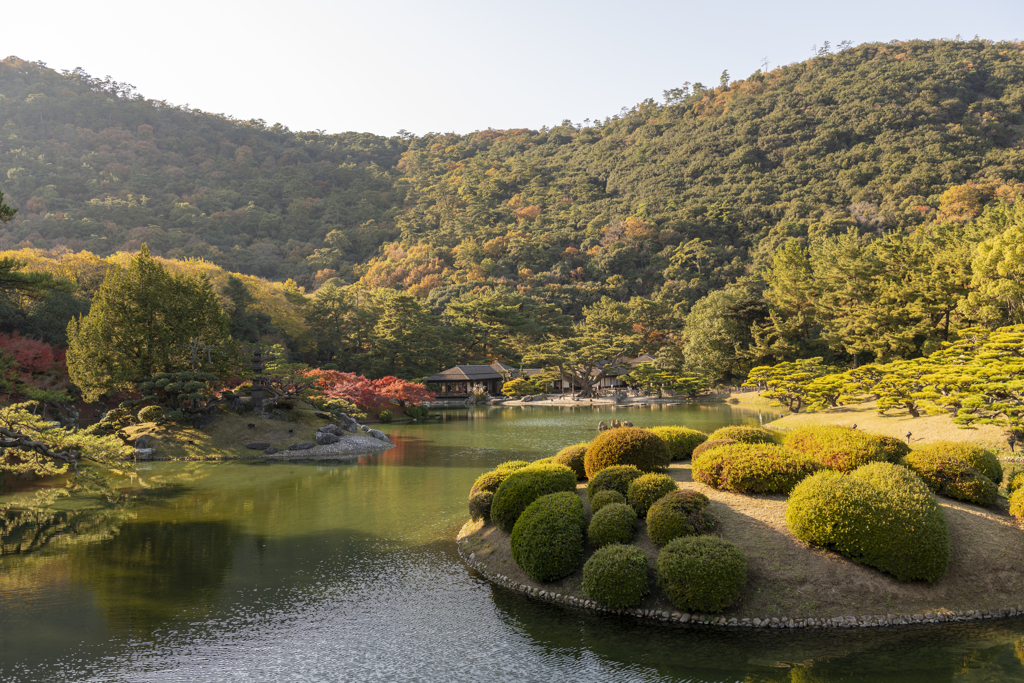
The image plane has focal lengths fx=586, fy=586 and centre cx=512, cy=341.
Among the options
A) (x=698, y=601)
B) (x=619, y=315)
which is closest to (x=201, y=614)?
(x=698, y=601)

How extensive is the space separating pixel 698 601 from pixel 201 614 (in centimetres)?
675

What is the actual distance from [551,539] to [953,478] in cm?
683

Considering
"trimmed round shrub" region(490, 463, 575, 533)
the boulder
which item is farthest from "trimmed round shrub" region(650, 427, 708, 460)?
the boulder

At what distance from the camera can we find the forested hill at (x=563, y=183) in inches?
2879

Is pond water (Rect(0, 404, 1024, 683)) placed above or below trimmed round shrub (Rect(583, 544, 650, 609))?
below

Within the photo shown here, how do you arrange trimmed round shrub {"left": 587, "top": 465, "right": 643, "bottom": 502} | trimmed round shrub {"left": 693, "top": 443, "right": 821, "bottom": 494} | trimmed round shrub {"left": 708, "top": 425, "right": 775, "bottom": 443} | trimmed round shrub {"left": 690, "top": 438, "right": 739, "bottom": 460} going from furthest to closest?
trimmed round shrub {"left": 708, "top": 425, "right": 775, "bottom": 443}
trimmed round shrub {"left": 690, "top": 438, "right": 739, "bottom": 460}
trimmed round shrub {"left": 587, "top": 465, "right": 643, "bottom": 502}
trimmed round shrub {"left": 693, "top": 443, "right": 821, "bottom": 494}

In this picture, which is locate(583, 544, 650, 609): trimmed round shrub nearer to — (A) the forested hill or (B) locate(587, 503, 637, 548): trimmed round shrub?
(B) locate(587, 503, 637, 548): trimmed round shrub

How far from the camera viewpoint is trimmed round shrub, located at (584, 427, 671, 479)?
11.2 metres

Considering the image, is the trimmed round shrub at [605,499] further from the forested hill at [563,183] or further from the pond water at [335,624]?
the forested hill at [563,183]

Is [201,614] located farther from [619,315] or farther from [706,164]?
[706,164]

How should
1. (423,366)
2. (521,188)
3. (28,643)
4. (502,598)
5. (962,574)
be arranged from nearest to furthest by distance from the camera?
(28,643)
(962,574)
(502,598)
(423,366)
(521,188)

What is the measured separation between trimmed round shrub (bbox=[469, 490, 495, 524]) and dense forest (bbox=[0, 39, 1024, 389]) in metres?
25.2

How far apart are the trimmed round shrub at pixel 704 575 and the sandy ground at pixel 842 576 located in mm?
296

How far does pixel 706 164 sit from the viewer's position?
94.2 meters
